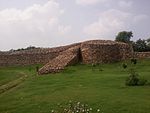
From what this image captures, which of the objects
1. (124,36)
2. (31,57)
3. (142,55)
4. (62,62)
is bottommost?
(62,62)

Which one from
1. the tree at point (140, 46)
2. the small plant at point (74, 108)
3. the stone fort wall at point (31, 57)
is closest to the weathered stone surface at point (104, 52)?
the stone fort wall at point (31, 57)

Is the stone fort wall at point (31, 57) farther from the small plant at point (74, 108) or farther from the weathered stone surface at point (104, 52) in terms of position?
the small plant at point (74, 108)

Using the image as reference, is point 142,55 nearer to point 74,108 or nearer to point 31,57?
point 31,57

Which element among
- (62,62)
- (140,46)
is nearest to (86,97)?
(62,62)

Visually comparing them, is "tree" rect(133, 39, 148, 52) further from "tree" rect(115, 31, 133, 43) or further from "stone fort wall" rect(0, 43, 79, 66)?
"stone fort wall" rect(0, 43, 79, 66)

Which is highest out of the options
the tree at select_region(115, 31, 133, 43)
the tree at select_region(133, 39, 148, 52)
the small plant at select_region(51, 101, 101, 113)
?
the tree at select_region(115, 31, 133, 43)

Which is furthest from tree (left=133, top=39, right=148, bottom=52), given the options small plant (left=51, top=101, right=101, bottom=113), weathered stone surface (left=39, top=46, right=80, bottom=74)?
small plant (left=51, top=101, right=101, bottom=113)

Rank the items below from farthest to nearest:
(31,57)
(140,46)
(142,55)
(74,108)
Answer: (140,46) < (31,57) < (142,55) < (74,108)

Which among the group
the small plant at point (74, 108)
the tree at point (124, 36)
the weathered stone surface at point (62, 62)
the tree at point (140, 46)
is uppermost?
the tree at point (124, 36)

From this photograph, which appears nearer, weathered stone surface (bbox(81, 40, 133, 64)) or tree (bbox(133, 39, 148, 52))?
weathered stone surface (bbox(81, 40, 133, 64))

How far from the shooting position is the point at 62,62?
116ft

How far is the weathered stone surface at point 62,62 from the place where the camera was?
32.3 meters

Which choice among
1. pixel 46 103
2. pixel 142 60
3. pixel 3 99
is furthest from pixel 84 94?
pixel 142 60

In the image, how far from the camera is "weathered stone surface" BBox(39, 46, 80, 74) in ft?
106
